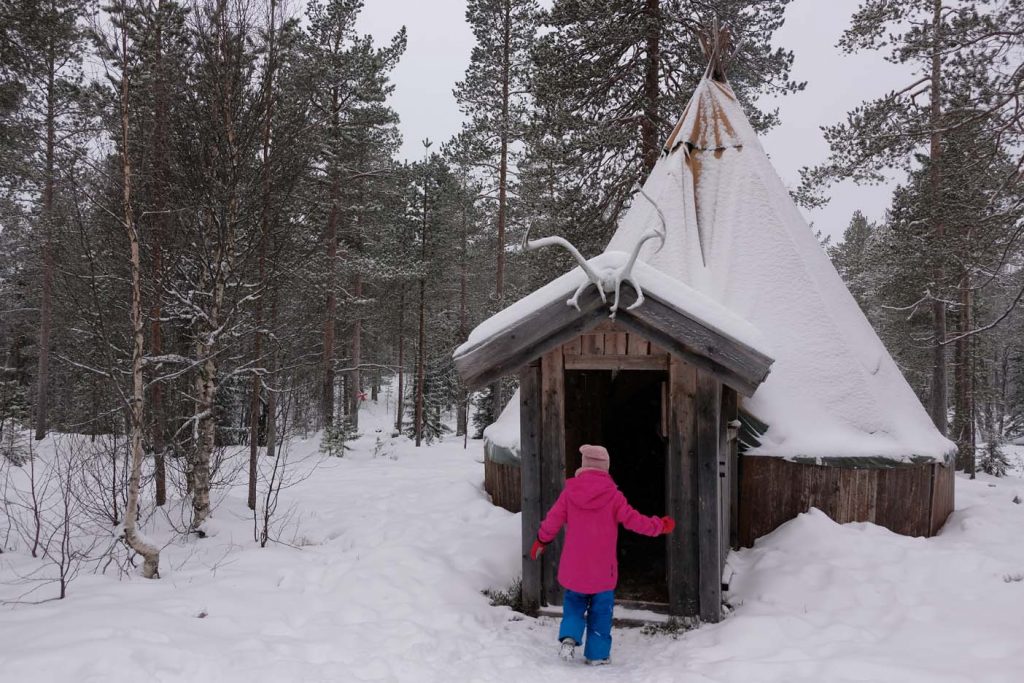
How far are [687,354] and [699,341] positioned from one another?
19cm

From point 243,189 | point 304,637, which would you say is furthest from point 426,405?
point 304,637

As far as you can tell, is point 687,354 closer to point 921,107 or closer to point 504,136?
point 921,107

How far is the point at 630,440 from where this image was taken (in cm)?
966

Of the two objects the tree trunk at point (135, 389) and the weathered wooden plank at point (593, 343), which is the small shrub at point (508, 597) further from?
the tree trunk at point (135, 389)

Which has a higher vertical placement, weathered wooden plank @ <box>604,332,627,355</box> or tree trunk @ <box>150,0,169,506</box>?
tree trunk @ <box>150,0,169,506</box>

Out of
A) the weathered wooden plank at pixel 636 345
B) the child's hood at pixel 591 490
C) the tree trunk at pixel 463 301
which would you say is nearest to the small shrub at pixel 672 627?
the child's hood at pixel 591 490

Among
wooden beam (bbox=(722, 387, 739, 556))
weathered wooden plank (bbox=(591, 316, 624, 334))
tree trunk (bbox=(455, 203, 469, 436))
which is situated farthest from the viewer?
tree trunk (bbox=(455, 203, 469, 436))

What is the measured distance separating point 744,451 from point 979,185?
631cm

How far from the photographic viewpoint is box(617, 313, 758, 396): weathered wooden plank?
15.0 ft

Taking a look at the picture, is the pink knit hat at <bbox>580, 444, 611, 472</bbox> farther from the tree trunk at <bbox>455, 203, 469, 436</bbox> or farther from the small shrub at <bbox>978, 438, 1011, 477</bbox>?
the tree trunk at <bbox>455, 203, 469, 436</bbox>

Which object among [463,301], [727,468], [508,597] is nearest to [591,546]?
[508,597]

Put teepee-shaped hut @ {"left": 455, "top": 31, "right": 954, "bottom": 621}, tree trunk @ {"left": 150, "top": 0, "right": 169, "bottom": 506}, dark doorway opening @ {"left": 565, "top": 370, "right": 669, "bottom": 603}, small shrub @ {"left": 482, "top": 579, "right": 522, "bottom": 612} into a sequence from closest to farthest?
teepee-shaped hut @ {"left": 455, "top": 31, "right": 954, "bottom": 621} < small shrub @ {"left": 482, "top": 579, "right": 522, "bottom": 612} < dark doorway opening @ {"left": 565, "top": 370, "right": 669, "bottom": 603} < tree trunk @ {"left": 150, "top": 0, "right": 169, "bottom": 506}

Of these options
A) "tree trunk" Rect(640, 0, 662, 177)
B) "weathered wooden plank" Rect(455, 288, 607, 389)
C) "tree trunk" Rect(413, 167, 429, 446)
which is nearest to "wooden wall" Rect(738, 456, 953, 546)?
"weathered wooden plank" Rect(455, 288, 607, 389)

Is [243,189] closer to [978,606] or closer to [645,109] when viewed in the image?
[645,109]
